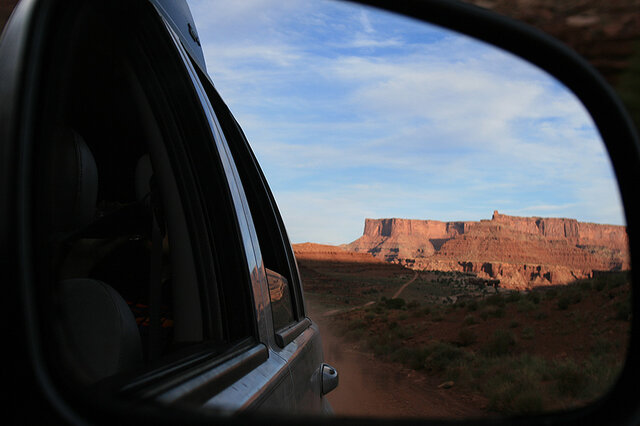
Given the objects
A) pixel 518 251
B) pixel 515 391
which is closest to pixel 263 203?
pixel 515 391

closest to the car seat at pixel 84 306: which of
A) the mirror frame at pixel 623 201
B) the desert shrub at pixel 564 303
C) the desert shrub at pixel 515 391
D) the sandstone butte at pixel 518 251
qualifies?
the mirror frame at pixel 623 201

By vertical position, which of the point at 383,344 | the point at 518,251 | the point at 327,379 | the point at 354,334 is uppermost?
the point at 518,251

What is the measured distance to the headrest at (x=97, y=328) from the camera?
120 cm

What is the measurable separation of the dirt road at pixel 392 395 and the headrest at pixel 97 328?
5658 mm

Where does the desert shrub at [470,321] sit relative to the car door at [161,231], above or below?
below

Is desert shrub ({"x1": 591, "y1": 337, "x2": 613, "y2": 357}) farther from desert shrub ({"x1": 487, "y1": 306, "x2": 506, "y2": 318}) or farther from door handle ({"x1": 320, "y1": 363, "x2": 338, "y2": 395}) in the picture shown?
door handle ({"x1": 320, "y1": 363, "x2": 338, "y2": 395})

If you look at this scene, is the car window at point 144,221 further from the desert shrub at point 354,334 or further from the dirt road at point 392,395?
the desert shrub at point 354,334

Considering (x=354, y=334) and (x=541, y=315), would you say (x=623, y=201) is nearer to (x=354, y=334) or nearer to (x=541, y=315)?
(x=541, y=315)

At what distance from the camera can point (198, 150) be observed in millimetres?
1719

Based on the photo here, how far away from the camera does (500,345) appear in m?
15.9

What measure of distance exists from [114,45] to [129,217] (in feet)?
1.60

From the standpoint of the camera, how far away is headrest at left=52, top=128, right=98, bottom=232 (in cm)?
128

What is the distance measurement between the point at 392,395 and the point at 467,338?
850 centimetres

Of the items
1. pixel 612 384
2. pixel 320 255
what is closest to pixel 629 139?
pixel 612 384
